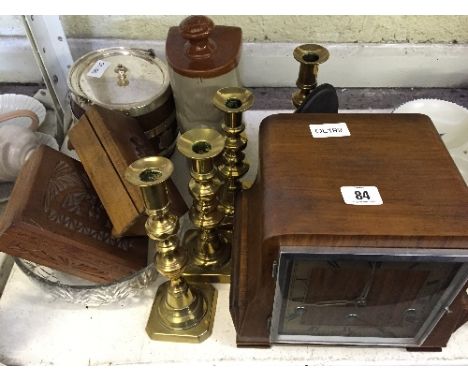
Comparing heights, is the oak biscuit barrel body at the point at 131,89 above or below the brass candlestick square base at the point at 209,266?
above

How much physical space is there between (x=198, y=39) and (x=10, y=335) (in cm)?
52

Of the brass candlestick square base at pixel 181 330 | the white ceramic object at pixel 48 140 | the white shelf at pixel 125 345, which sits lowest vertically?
the white shelf at pixel 125 345

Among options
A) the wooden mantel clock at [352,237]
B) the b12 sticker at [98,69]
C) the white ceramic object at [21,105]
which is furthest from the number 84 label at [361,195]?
the white ceramic object at [21,105]

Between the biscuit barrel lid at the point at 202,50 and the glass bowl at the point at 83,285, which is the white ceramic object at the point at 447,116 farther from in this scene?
→ the glass bowl at the point at 83,285

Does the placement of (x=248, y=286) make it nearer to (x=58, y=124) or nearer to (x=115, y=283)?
(x=115, y=283)

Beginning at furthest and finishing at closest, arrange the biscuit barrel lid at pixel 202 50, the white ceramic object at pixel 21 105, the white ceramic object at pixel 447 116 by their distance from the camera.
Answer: the white ceramic object at pixel 21 105, the white ceramic object at pixel 447 116, the biscuit barrel lid at pixel 202 50

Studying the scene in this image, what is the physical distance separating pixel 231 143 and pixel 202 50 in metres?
0.18

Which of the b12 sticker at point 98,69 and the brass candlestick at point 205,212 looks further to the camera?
the b12 sticker at point 98,69

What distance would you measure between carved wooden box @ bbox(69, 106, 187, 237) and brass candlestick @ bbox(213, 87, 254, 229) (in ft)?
0.32

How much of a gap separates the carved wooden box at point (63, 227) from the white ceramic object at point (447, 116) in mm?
569

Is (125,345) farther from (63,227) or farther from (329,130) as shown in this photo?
(329,130)

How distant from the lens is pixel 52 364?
2.10 ft

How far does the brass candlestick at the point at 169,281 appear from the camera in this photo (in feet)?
1.62

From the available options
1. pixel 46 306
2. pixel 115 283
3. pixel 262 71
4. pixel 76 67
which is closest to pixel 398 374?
pixel 115 283
